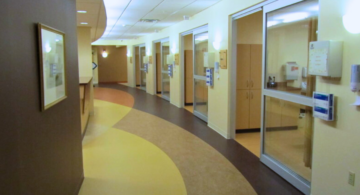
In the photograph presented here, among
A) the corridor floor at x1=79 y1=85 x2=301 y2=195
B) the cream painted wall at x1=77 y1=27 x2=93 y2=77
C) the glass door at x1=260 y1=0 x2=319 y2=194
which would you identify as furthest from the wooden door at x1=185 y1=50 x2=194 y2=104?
the glass door at x1=260 y1=0 x2=319 y2=194

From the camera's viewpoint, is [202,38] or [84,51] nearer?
[202,38]

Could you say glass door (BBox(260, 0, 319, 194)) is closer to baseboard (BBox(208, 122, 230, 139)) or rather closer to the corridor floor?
the corridor floor

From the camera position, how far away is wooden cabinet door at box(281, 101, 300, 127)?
3.78 metres

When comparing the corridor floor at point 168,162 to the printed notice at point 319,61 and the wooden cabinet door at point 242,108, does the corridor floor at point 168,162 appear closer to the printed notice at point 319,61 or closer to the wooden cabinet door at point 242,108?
the wooden cabinet door at point 242,108

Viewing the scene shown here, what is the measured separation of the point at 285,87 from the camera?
12.9 feet

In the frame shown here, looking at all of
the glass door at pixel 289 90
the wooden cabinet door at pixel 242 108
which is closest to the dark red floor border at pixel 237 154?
the glass door at pixel 289 90

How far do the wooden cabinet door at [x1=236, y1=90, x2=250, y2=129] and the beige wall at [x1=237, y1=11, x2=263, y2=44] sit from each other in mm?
1094

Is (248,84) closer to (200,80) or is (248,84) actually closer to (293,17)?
(200,80)

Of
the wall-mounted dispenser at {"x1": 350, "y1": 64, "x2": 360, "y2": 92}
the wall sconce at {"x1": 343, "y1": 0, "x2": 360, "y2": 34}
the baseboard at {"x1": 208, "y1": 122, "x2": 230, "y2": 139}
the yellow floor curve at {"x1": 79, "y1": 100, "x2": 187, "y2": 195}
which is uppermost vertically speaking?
the wall sconce at {"x1": 343, "y1": 0, "x2": 360, "y2": 34}

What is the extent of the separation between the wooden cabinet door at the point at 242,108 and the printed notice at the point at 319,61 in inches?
124

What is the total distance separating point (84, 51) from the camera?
8789 mm

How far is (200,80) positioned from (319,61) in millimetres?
5214

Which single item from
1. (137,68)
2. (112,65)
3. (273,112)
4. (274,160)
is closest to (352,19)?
(273,112)

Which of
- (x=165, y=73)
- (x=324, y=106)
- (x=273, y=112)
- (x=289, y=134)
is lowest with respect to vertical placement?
(x=289, y=134)
